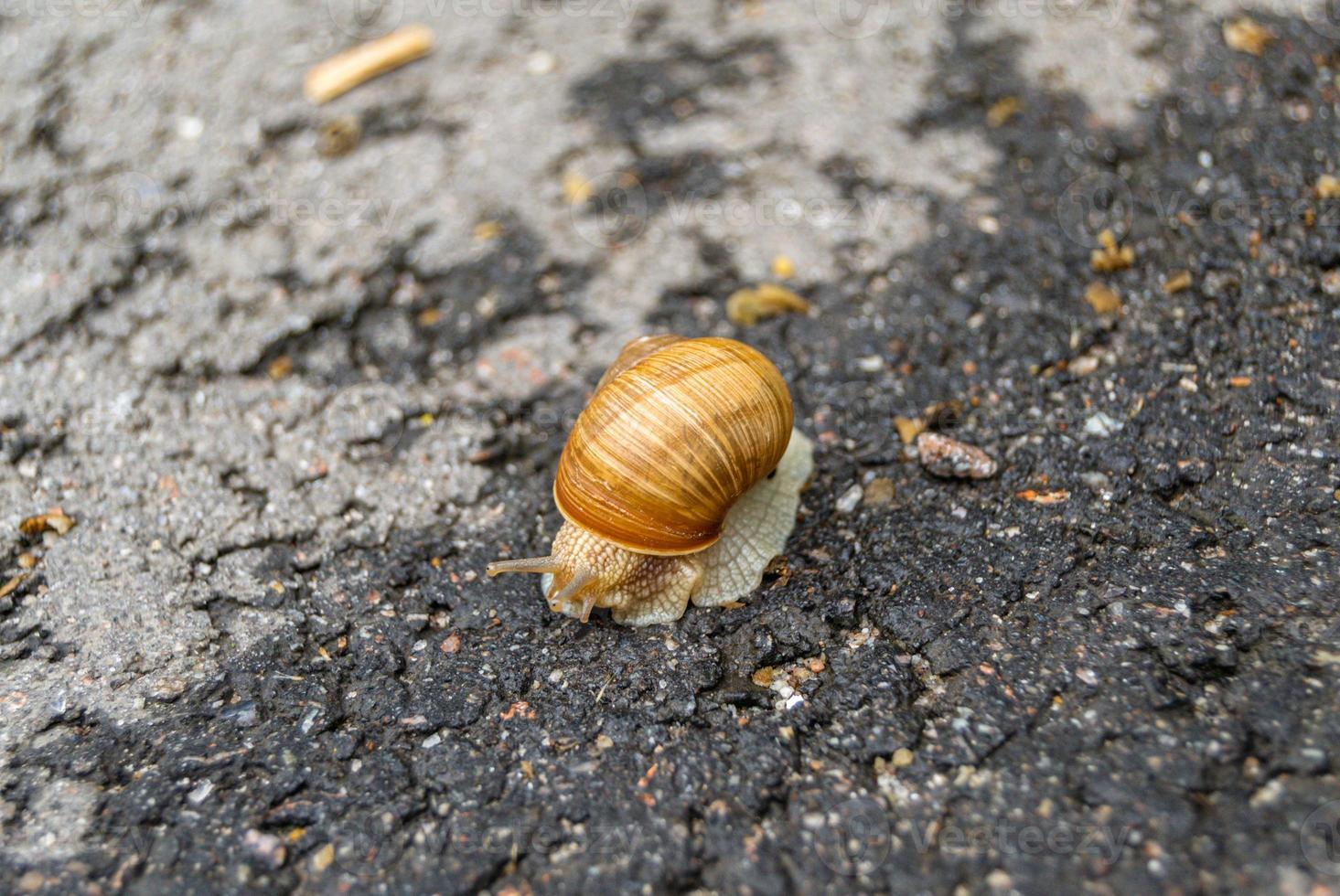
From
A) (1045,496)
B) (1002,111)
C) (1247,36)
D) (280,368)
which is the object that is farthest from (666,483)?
(1247,36)

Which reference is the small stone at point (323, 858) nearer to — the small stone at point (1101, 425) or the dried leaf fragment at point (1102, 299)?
the small stone at point (1101, 425)

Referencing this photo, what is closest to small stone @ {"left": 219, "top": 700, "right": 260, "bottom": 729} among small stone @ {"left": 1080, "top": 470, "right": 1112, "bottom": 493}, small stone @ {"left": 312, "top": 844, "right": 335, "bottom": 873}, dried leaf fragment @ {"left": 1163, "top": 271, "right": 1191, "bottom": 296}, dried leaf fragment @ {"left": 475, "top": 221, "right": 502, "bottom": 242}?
small stone @ {"left": 312, "top": 844, "right": 335, "bottom": 873}

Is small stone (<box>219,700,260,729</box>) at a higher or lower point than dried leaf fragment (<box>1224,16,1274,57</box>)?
higher

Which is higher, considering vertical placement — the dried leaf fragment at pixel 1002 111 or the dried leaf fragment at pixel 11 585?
the dried leaf fragment at pixel 11 585

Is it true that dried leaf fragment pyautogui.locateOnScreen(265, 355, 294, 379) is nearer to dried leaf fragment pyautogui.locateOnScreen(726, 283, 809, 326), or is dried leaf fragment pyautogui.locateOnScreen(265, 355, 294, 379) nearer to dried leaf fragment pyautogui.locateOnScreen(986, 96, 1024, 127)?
dried leaf fragment pyautogui.locateOnScreen(726, 283, 809, 326)

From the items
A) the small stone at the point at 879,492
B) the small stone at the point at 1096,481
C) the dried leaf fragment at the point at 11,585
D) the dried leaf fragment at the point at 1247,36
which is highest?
the dried leaf fragment at the point at 11,585

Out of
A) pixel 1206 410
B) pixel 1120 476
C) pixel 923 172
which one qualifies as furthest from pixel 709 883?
pixel 923 172

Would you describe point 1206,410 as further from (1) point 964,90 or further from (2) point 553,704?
(2) point 553,704

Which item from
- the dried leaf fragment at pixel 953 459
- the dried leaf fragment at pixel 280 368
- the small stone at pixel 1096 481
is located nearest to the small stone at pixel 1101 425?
the small stone at pixel 1096 481
